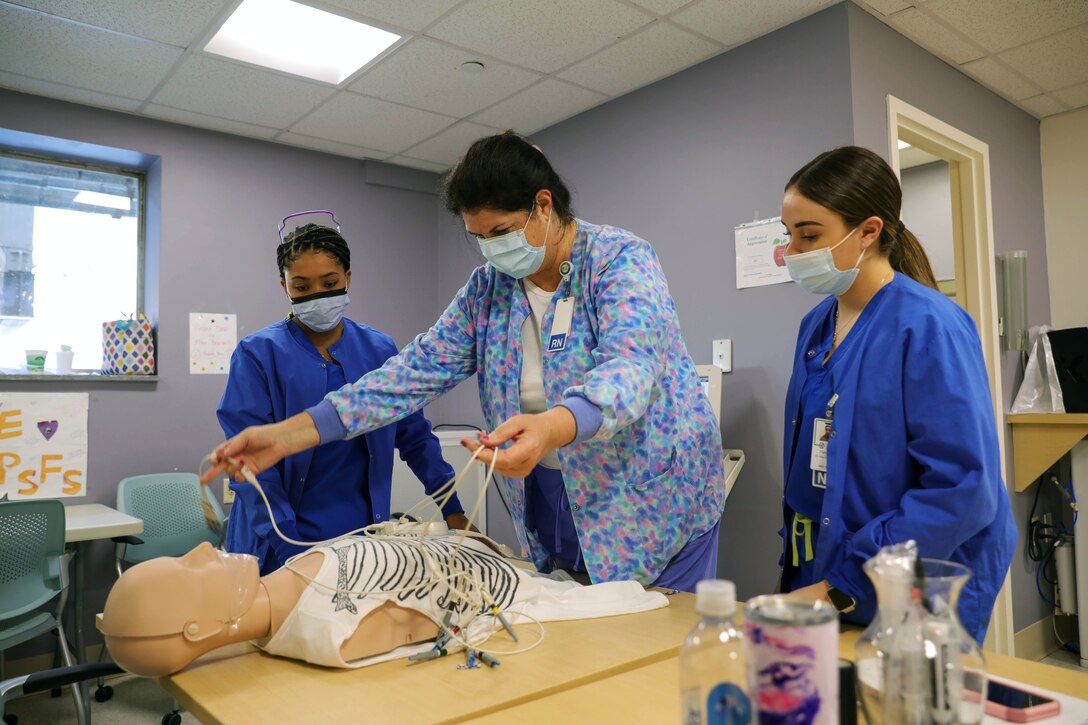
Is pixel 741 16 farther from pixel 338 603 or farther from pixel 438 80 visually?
pixel 338 603

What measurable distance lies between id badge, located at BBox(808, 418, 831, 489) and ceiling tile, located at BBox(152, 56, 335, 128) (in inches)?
107

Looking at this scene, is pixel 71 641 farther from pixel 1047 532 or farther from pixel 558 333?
pixel 1047 532

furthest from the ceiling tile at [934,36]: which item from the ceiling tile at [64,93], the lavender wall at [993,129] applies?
the ceiling tile at [64,93]

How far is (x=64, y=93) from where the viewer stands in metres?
3.27

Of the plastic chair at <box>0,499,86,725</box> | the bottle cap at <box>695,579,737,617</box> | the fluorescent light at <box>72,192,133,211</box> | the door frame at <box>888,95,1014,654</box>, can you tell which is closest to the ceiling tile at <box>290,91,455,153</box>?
the fluorescent light at <box>72,192,133,211</box>

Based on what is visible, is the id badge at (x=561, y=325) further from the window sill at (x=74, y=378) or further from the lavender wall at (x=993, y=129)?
the window sill at (x=74, y=378)

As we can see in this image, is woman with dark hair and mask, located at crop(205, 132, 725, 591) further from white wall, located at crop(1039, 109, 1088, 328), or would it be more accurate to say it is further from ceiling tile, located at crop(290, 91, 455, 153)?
white wall, located at crop(1039, 109, 1088, 328)

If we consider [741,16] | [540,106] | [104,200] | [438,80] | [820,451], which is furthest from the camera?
[104,200]

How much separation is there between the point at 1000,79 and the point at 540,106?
6.75 feet

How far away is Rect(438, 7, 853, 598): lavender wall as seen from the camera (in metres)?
2.70

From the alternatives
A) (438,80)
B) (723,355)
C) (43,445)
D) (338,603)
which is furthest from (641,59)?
(43,445)

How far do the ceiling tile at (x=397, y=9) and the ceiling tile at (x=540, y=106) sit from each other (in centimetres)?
74

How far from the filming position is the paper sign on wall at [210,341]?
372 cm

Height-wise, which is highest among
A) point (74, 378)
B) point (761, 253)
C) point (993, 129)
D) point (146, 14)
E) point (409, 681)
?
point (146, 14)
